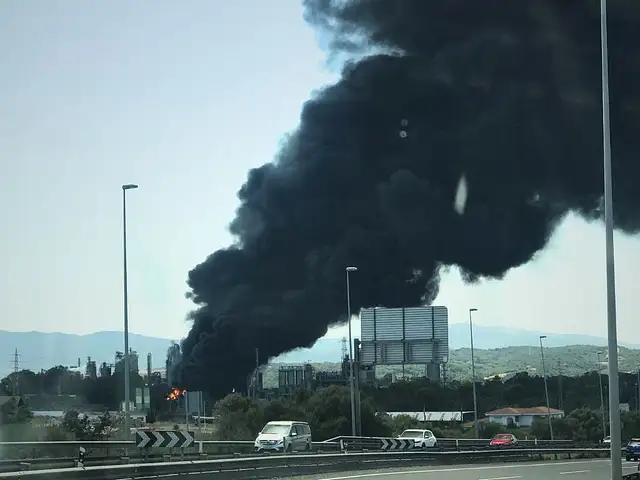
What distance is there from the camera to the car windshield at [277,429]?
129 feet

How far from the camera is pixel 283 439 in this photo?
1519 inches

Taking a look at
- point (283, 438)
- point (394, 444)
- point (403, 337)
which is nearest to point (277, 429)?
point (283, 438)

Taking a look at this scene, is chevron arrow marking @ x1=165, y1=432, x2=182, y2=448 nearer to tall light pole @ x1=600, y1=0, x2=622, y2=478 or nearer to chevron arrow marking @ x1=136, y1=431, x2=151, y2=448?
chevron arrow marking @ x1=136, y1=431, x2=151, y2=448

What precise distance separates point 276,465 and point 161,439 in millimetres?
3449

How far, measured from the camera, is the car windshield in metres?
39.2

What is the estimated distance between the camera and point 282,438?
38.7 meters

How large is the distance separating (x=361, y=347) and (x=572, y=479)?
173ft

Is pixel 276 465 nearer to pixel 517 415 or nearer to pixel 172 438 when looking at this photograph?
pixel 172 438

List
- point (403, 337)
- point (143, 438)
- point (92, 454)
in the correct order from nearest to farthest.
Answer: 1. point (143, 438)
2. point (92, 454)
3. point (403, 337)

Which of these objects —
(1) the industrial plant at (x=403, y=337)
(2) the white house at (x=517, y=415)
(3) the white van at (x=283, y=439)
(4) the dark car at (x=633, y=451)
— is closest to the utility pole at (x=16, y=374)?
(3) the white van at (x=283, y=439)

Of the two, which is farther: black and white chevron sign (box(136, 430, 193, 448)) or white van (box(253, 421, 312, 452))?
white van (box(253, 421, 312, 452))

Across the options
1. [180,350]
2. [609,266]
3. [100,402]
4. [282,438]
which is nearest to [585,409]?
[180,350]

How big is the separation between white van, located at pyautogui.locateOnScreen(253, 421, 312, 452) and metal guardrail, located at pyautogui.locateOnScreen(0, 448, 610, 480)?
4977 mm

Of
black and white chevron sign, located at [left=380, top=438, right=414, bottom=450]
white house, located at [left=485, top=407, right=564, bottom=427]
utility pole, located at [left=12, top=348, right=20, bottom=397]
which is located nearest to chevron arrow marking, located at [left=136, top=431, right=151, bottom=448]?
black and white chevron sign, located at [left=380, top=438, right=414, bottom=450]
